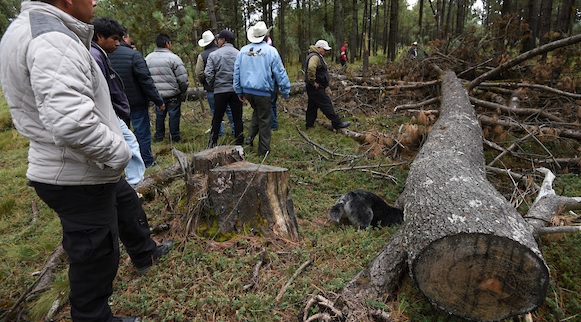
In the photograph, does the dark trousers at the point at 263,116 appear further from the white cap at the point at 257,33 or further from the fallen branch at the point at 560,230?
the fallen branch at the point at 560,230

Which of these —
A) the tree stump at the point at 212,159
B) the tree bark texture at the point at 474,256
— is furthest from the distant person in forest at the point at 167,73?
the tree bark texture at the point at 474,256

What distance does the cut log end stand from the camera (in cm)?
182

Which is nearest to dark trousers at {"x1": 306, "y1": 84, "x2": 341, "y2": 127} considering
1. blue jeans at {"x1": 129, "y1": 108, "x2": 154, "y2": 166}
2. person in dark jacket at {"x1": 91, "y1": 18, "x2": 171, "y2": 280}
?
blue jeans at {"x1": 129, "y1": 108, "x2": 154, "y2": 166}

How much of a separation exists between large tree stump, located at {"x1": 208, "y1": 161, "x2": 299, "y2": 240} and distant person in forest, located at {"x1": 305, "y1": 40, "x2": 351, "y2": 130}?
13.5 ft

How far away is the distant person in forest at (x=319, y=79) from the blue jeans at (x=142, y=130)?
10.9 ft

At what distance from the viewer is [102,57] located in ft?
10.7

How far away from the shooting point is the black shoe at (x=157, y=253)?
2.81 m

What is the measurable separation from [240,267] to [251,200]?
0.64 metres

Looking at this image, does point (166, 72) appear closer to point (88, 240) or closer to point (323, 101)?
point (323, 101)

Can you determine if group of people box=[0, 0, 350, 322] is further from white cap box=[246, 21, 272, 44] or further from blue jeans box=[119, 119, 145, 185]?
white cap box=[246, 21, 272, 44]

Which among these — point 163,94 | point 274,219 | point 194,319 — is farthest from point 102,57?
point 163,94

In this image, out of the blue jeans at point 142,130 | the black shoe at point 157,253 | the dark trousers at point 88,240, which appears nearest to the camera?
the dark trousers at point 88,240

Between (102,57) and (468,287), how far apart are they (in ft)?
11.8

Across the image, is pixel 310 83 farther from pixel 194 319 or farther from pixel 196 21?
pixel 194 319
